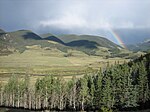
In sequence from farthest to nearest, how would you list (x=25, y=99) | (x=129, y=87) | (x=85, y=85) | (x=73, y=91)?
(x=25, y=99)
(x=73, y=91)
(x=85, y=85)
(x=129, y=87)

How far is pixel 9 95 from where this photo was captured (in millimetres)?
173375

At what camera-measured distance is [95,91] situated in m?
136

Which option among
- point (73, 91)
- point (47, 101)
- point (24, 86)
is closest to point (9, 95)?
point (24, 86)

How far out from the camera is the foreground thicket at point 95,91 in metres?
130

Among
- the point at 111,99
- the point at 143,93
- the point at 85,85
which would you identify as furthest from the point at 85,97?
the point at 143,93

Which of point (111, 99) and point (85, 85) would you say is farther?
point (85, 85)

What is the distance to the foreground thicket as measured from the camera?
5103 inches

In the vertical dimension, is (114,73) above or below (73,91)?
above

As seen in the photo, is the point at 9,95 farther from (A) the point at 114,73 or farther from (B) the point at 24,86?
(A) the point at 114,73

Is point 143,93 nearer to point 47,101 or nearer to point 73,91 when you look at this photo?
point 73,91

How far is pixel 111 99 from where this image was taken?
132 metres

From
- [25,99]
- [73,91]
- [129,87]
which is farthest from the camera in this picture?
[25,99]

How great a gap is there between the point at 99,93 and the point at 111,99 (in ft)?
20.9

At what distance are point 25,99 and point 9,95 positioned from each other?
1567cm
